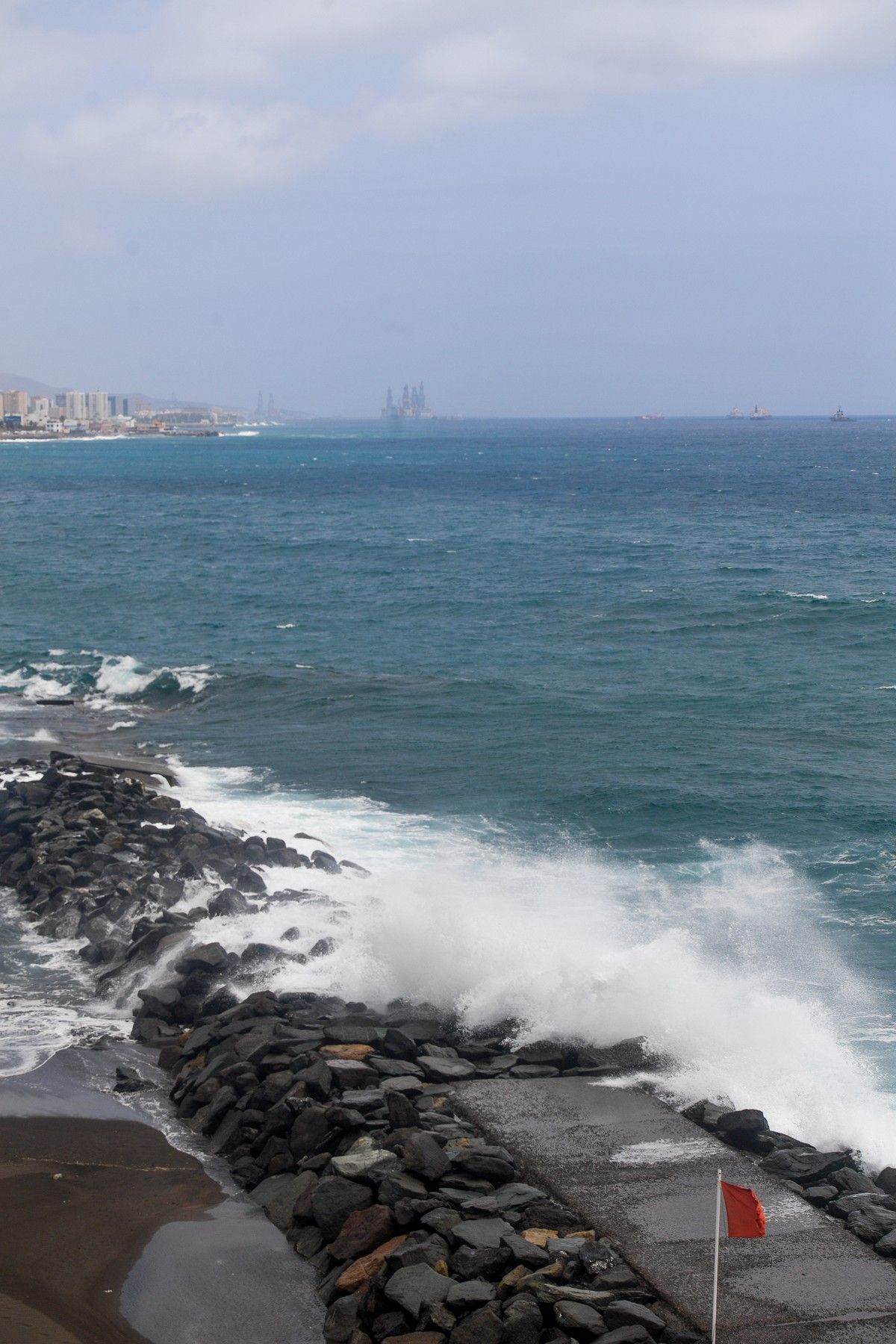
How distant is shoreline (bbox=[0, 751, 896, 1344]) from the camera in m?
9.33

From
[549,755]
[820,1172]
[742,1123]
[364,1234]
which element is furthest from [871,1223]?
[549,755]

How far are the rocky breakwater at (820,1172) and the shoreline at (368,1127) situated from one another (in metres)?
0.02

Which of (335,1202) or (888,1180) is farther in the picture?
(888,1180)

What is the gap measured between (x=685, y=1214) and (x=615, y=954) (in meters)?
5.30

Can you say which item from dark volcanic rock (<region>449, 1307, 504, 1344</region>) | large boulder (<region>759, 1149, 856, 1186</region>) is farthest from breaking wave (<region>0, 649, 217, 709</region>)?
dark volcanic rock (<region>449, 1307, 504, 1344</region>)

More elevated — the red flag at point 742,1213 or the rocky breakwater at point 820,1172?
the red flag at point 742,1213

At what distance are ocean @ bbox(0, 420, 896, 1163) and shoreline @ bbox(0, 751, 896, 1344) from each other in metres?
0.64

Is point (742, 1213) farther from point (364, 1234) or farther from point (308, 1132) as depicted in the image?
point (308, 1132)

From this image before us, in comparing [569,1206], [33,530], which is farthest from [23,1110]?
[33,530]

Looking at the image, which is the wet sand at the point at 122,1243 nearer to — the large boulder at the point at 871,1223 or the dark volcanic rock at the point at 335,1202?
the dark volcanic rock at the point at 335,1202

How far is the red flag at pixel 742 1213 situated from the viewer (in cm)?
868

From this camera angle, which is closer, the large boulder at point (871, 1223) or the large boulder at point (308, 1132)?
the large boulder at point (871, 1223)

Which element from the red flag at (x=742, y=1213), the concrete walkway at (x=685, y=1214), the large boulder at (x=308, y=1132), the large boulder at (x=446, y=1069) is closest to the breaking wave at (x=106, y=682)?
the large boulder at (x=446, y=1069)

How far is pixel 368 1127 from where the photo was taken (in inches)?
464
